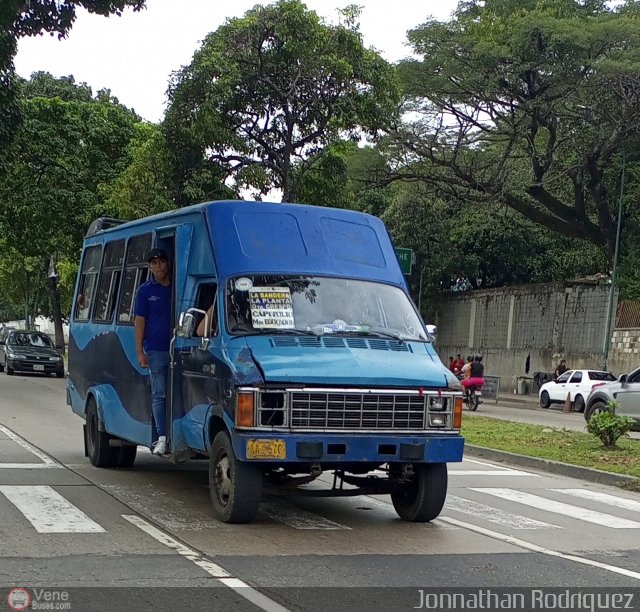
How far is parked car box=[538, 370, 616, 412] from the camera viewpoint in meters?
33.9

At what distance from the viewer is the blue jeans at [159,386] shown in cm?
991

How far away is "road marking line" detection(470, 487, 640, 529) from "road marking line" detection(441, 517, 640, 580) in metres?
1.48

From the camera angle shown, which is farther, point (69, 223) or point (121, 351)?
point (69, 223)

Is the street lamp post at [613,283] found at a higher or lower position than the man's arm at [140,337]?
higher

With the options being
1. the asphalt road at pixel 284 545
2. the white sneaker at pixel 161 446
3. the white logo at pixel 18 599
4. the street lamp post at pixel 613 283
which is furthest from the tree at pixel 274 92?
the white logo at pixel 18 599

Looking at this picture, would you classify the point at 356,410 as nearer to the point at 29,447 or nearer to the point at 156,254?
the point at 156,254

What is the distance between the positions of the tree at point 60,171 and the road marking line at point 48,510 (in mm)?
25821

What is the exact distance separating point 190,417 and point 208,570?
8.50 feet

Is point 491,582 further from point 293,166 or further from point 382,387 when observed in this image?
point 293,166

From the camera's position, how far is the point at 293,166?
1110 inches

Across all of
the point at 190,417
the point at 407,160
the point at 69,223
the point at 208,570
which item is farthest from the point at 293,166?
the point at 208,570

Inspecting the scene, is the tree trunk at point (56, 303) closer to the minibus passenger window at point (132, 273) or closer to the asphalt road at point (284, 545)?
the minibus passenger window at point (132, 273)

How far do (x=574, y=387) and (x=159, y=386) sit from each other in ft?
87.5

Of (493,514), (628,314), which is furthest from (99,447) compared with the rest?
(628,314)
